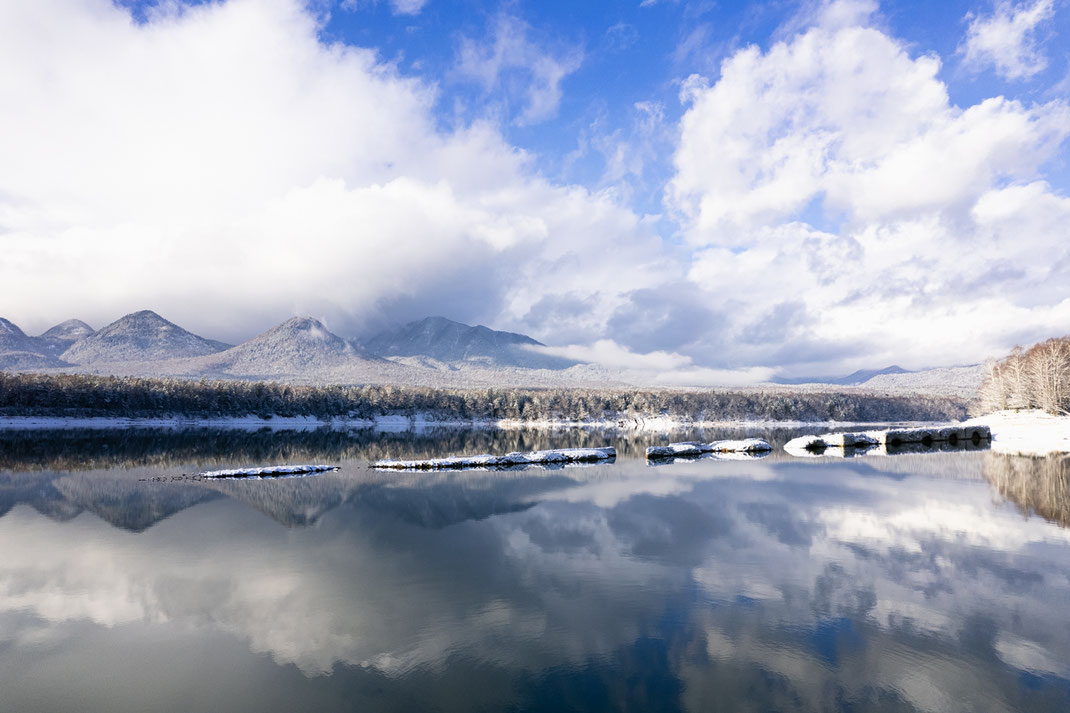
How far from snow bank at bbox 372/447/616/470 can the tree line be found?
85349 millimetres

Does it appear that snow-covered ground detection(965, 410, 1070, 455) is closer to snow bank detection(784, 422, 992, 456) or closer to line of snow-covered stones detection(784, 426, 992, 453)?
line of snow-covered stones detection(784, 426, 992, 453)

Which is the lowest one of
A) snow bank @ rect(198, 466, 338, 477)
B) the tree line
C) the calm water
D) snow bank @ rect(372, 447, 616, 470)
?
snow bank @ rect(372, 447, 616, 470)

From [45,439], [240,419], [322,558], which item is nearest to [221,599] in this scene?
[322,558]

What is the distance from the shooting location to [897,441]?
8719cm

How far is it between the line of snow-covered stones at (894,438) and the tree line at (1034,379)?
14015 millimetres

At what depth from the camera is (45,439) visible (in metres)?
89.2

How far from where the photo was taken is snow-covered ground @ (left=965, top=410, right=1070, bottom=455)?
7057cm

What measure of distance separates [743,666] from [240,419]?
17753 centimetres

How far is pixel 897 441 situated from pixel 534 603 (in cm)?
9159

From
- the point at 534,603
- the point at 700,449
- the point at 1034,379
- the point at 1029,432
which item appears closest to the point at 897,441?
the point at 1029,432

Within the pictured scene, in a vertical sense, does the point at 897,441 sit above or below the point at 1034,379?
below

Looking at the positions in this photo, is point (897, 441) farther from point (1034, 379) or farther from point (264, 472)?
point (264, 472)

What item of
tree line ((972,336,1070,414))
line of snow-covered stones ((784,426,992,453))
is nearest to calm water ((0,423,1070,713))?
line of snow-covered stones ((784,426,992,453))

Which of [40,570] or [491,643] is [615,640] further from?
[40,570]
